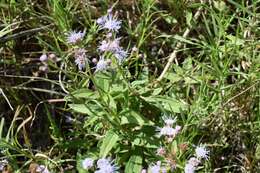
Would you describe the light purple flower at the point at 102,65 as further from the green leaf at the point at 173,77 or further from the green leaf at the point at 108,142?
the green leaf at the point at 173,77

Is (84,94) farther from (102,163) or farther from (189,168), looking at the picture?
(189,168)

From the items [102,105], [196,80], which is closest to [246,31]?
[196,80]

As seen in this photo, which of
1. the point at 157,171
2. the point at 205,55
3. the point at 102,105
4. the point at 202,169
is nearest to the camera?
the point at 157,171

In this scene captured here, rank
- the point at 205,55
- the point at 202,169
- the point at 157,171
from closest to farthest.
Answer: the point at 157,171 → the point at 202,169 → the point at 205,55

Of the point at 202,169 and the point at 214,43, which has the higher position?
the point at 214,43

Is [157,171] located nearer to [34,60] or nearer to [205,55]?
[205,55]

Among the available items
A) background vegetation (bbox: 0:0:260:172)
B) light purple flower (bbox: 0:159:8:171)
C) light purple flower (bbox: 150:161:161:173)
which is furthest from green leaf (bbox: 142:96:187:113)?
light purple flower (bbox: 0:159:8:171)

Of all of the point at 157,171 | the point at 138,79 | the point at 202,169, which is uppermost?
the point at 138,79

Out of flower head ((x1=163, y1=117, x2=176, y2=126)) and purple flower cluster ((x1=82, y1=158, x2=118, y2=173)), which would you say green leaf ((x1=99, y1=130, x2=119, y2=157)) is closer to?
purple flower cluster ((x1=82, y1=158, x2=118, y2=173))
